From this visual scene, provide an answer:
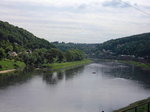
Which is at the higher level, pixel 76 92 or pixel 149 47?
pixel 149 47

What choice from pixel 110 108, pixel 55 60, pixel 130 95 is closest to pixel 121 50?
pixel 55 60

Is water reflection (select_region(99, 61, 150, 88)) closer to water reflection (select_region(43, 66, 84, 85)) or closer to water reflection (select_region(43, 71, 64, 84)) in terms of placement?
water reflection (select_region(43, 66, 84, 85))

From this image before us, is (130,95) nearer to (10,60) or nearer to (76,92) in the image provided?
(76,92)

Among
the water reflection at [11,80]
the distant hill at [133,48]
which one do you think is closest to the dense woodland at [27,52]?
the water reflection at [11,80]

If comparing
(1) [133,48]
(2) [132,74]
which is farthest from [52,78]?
(1) [133,48]

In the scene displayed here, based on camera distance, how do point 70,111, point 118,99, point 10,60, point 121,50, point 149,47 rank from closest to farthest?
1. point 70,111
2. point 118,99
3. point 10,60
4. point 149,47
5. point 121,50

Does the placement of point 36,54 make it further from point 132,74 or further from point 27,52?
point 132,74

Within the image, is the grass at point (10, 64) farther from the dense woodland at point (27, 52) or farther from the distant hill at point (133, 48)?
the distant hill at point (133, 48)

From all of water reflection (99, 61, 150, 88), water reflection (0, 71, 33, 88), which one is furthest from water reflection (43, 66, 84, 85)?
water reflection (99, 61, 150, 88)
